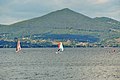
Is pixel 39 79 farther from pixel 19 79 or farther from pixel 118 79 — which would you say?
pixel 118 79

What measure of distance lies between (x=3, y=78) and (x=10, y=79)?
5056 mm

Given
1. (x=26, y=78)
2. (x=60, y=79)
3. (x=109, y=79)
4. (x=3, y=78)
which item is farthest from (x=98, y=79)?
(x=3, y=78)

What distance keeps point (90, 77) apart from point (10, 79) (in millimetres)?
29279

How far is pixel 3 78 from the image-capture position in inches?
5305

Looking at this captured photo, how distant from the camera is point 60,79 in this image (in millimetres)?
129875

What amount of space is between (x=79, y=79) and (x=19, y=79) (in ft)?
69.5

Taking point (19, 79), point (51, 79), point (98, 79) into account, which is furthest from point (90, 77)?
point (19, 79)

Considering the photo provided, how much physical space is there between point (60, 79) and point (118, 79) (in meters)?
20.3

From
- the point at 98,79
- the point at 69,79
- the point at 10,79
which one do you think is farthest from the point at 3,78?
the point at 98,79

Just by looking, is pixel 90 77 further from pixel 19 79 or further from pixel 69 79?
pixel 19 79

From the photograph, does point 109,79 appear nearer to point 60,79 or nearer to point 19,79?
point 60,79

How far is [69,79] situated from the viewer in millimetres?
130125

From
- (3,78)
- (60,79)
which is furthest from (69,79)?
(3,78)

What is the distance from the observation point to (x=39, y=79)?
130m
